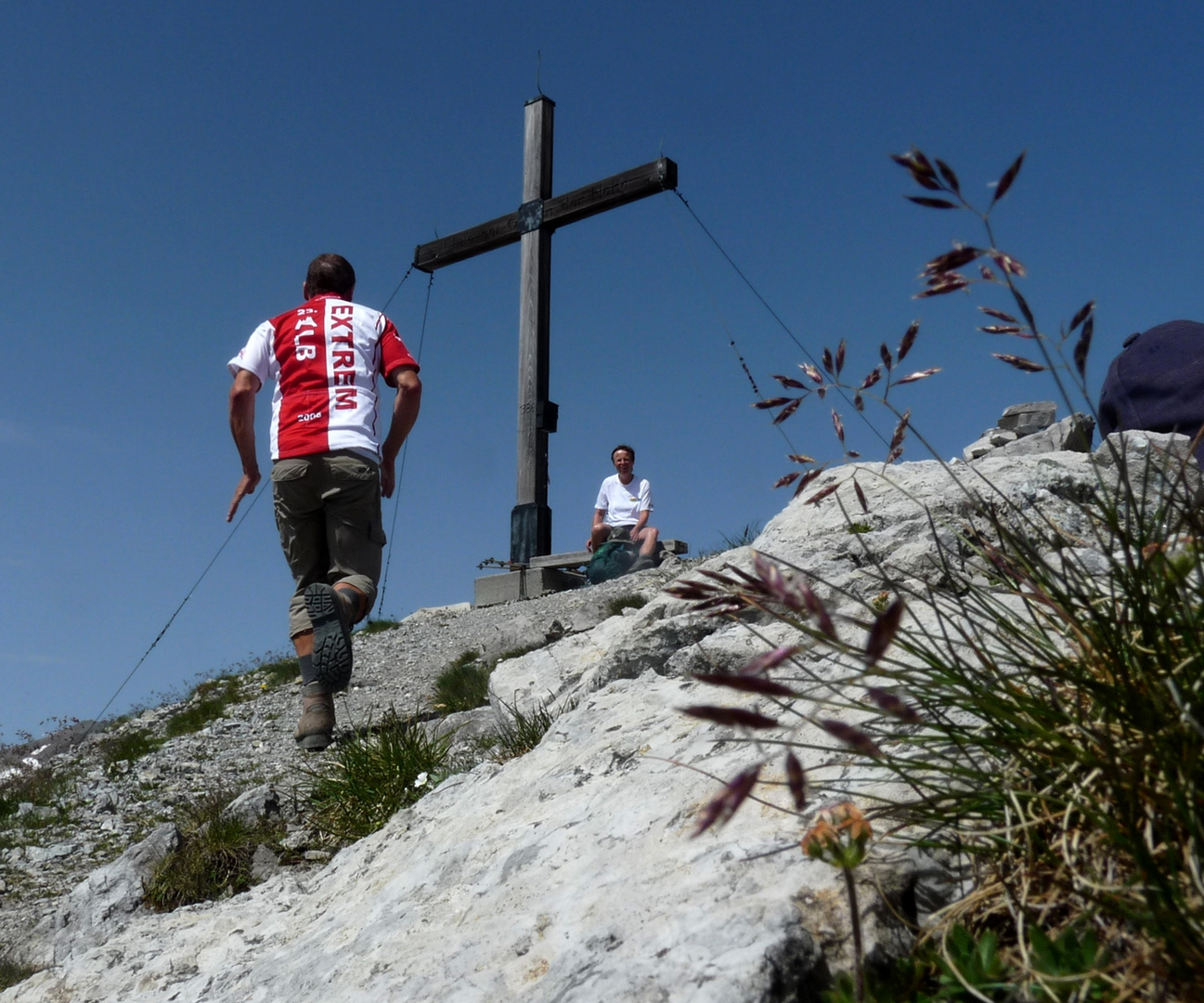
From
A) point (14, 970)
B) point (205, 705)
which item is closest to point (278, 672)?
point (205, 705)

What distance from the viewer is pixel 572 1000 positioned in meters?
1.55

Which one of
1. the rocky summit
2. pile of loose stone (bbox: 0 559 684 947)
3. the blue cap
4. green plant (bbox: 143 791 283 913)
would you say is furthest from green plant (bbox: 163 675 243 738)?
the blue cap

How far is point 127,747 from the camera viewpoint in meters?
6.77

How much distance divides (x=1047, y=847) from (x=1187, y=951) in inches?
11.4

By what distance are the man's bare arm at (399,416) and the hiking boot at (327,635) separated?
0.81 m

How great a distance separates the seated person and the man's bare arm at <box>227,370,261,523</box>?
203 inches

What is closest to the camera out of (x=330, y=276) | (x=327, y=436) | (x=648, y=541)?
(x=327, y=436)

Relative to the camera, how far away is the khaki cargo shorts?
5.18 metres

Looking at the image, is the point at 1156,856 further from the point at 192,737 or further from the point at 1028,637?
the point at 192,737

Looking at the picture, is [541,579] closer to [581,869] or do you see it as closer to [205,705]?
[205,705]

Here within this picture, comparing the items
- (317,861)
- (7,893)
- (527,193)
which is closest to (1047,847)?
(317,861)

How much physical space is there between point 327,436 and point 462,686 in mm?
2032

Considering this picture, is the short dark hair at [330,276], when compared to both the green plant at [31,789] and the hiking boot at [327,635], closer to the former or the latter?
the hiking boot at [327,635]

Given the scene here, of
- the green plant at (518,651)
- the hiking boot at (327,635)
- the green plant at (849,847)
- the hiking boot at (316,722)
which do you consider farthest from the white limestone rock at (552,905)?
the green plant at (518,651)
